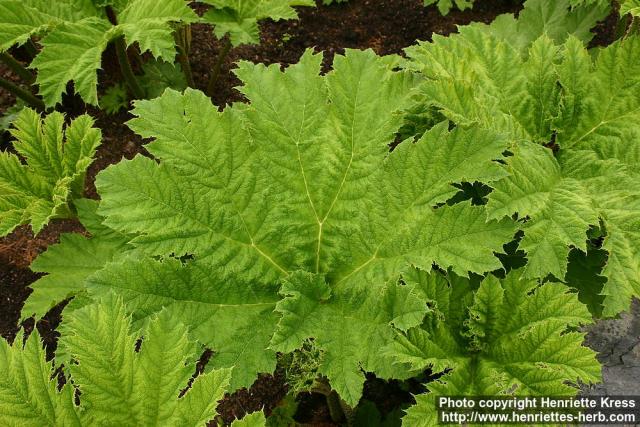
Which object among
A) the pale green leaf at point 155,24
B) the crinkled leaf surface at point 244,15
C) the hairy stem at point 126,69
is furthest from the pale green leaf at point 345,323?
the hairy stem at point 126,69

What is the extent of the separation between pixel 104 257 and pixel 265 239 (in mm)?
1004

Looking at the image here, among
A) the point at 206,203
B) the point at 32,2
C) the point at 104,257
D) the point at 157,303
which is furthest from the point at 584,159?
the point at 32,2

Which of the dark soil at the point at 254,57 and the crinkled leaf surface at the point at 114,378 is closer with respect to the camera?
the crinkled leaf surface at the point at 114,378

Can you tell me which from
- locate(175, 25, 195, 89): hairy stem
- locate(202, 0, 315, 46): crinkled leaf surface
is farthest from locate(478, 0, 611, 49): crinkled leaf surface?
locate(175, 25, 195, 89): hairy stem

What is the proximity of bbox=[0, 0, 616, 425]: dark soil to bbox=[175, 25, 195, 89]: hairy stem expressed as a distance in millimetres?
247

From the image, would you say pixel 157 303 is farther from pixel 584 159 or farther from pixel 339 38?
pixel 339 38

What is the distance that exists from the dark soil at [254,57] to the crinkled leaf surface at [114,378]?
52.1 inches

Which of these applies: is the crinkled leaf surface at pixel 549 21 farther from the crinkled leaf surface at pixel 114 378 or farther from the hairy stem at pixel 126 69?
the crinkled leaf surface at pixel 114 378

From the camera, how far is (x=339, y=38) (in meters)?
4.65

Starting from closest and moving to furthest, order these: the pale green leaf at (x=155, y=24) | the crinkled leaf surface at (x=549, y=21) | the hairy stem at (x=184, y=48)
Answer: the pale green leaf at (x=155, y=24) < the crinkled leaf surface at (x=549, y=21) < the hairy stem at (x=184, y=48)

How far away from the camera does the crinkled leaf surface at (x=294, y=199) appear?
210 cm

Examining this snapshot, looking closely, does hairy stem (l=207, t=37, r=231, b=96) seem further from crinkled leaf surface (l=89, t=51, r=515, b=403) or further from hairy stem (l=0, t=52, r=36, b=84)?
crinkled leaf surface (l=89, t=51, r=515, b=403)

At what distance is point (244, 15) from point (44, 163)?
1450mm

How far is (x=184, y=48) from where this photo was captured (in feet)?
12.9
